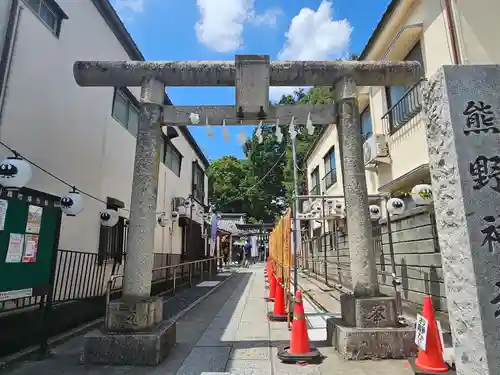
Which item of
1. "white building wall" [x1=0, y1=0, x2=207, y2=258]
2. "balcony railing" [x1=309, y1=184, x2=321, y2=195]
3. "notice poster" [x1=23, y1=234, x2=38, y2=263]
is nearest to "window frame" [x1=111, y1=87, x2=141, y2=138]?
"white building wall" [x1=0, y1=0, x2=207, y2=258]

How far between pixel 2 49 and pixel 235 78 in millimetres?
4240

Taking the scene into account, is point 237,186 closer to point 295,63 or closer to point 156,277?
point 156,277

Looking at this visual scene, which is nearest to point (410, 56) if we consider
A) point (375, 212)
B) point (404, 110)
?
point (404, 110)

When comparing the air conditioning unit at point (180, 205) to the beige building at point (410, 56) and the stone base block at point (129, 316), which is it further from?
the stone base block at point (129, 316)

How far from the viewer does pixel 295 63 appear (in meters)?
6.25

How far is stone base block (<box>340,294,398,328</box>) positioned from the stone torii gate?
0.01 metres

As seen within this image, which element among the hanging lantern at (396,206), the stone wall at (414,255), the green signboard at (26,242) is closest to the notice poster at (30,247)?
the green signboard at (26,242)

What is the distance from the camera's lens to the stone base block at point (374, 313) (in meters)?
5.13

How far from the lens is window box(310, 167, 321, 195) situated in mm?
20237

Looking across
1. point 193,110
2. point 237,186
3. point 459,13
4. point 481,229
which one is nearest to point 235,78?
point 193,110

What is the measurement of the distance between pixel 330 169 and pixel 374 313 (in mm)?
12637

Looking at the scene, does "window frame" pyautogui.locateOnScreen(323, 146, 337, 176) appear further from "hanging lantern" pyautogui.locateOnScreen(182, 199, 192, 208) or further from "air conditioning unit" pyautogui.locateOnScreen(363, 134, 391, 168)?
"hanging lantern" pyautogui.locateOnScreen(182, 199, 192, 208)

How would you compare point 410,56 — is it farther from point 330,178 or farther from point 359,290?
point 330,178

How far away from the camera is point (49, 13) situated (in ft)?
24.5
